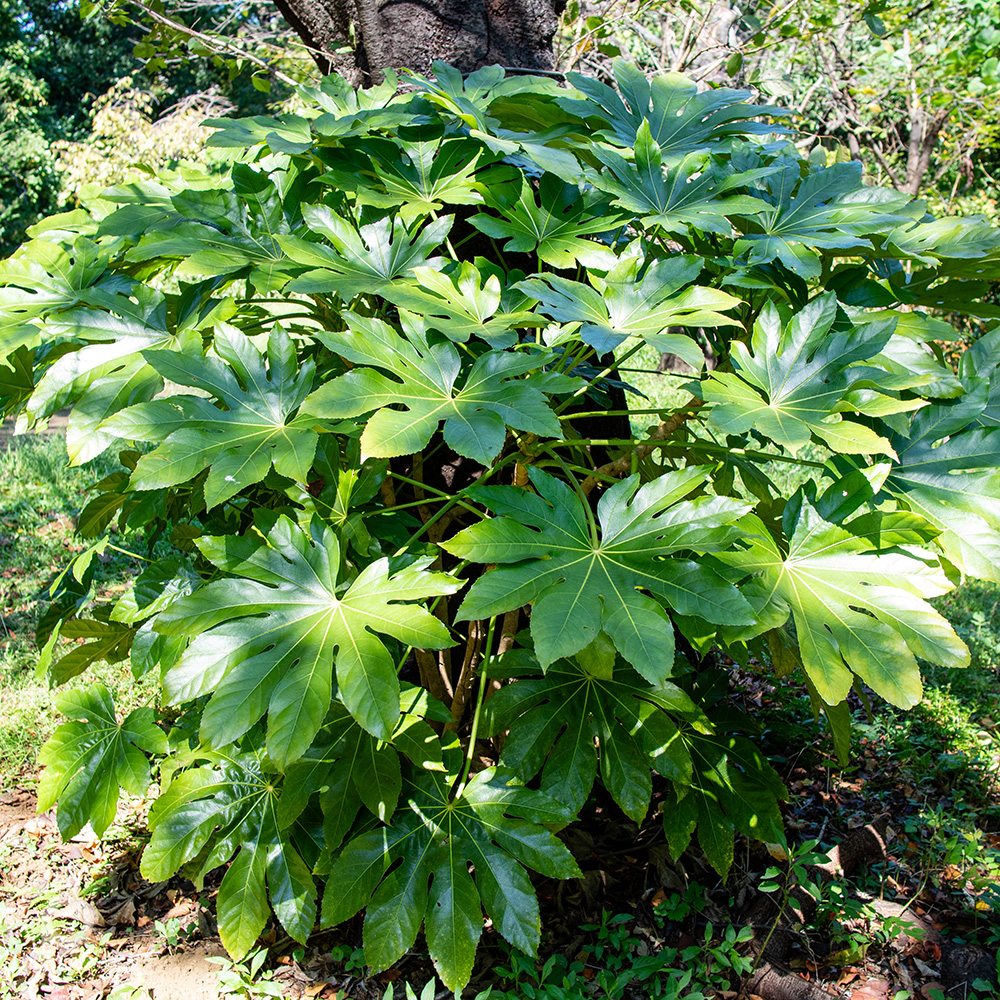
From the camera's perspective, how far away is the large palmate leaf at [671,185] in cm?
165

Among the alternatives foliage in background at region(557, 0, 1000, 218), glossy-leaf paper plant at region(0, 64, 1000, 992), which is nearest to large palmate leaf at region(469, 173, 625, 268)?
glossy-leaf paper plant at region(0, 64, 1000, 992)

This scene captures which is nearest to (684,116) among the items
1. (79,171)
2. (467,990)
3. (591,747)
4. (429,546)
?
(429,546)

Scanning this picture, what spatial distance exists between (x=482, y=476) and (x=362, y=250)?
1.69 ft

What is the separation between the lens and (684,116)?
6.41 feet

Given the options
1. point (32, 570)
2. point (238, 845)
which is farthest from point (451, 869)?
point (32, 570)

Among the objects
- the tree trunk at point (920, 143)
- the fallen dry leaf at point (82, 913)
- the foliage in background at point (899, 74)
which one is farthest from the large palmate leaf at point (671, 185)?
the tree trunk at point (920, 143)

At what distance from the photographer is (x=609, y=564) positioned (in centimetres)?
134

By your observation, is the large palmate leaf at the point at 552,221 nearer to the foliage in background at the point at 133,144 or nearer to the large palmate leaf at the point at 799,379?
the large palmate leaf at the point at 799,379

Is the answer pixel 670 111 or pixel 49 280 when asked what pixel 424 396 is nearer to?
pixel 49 280

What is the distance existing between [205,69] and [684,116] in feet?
A: 89.3

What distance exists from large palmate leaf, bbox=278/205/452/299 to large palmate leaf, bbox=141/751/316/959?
1018 millimetres

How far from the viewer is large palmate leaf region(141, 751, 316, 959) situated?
1730 mm

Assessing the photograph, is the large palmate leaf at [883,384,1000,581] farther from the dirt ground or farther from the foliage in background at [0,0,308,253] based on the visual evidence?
the foliage in background at [0,0,308,253]

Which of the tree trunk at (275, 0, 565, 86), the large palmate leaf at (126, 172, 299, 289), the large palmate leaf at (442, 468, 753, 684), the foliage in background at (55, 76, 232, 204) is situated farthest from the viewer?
the foliage in background at (55, 76, 232, 204)
